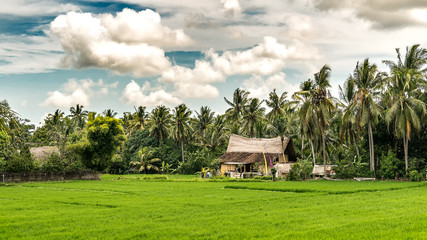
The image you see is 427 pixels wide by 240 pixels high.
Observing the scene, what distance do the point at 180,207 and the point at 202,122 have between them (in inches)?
1944

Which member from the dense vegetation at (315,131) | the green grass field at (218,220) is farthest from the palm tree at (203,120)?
the green grass field at (218,220)

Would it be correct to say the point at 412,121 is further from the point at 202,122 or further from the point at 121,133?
the point at 202,122

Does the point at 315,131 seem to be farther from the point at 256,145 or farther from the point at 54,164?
the point at 54,164

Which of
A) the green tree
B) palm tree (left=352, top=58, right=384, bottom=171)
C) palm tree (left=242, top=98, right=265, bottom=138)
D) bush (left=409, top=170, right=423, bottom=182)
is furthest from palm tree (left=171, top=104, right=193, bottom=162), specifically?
bush (left=409, top=170, right=423, bottom=182)

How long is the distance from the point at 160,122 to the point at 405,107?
3791 cm

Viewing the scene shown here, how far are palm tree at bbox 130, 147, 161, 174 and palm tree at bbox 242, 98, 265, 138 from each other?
13.5 metres

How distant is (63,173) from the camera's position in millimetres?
42406

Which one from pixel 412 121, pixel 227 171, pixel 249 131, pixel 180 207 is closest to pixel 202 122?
pixel 249 131

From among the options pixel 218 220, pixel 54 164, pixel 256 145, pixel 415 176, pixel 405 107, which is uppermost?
pixel 405 107

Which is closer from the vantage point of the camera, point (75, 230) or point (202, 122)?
point (75, 230)

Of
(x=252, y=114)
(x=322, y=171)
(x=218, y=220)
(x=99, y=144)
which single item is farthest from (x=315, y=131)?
(x=218, y=220)

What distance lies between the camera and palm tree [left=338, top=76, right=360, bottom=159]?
39.6 meters

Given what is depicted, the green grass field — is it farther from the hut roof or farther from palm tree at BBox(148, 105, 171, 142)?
palm tree at BBox(148, 105, 171, 142)

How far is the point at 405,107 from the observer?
3666 centimetres
